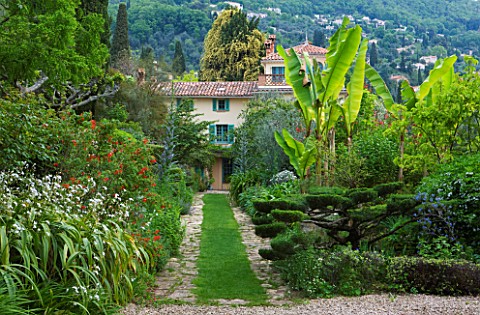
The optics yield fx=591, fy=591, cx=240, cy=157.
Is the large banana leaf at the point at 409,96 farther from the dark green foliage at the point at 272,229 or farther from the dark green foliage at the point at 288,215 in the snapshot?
the dark green foliage at the point at 288,215

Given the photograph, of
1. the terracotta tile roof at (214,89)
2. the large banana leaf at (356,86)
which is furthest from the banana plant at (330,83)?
the terracotta tile roof at (214,89)

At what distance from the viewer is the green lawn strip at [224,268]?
776 centimetres

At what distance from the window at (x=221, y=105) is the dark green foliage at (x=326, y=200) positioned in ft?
91.5

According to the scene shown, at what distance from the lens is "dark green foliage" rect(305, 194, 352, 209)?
834 centimetres

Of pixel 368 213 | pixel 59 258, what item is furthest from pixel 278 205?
pixel 59 258

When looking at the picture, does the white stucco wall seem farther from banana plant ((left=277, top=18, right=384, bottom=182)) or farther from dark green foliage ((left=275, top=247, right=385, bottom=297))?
dark green foliage ((left=275, top=247, right=385, bottom=297))

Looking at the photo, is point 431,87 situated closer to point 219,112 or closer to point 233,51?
point 219,112

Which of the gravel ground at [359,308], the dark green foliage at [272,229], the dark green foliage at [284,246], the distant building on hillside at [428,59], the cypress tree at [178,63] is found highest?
the distant building on hillside at [428,59]

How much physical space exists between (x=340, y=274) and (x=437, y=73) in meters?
6.72

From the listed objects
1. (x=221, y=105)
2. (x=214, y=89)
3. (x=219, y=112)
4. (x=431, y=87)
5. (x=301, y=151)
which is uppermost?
(x=214, y=89)

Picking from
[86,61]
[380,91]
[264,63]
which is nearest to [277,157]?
[380,91]

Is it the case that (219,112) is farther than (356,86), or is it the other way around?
(219,112)

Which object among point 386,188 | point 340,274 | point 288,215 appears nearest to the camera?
point 340,274

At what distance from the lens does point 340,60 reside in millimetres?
12844
